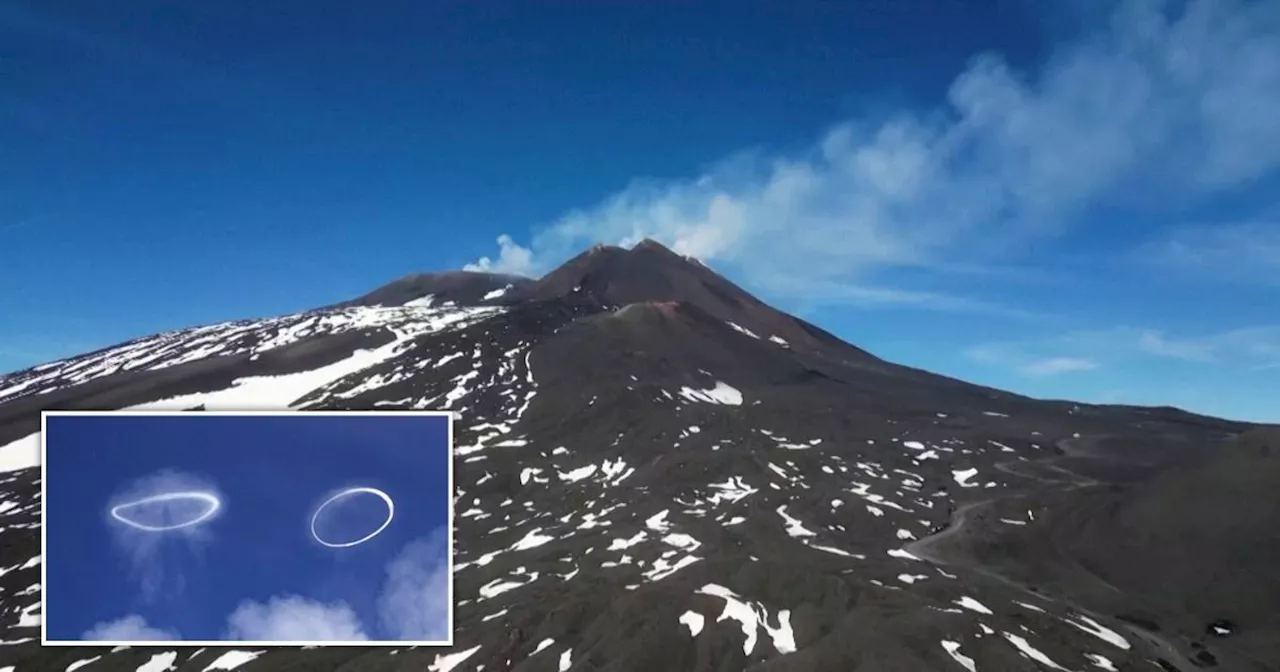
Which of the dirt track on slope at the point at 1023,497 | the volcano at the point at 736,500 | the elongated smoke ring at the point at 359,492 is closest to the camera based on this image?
the elongated smoke ring at the point at 359,492

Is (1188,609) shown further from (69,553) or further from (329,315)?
(329,315)

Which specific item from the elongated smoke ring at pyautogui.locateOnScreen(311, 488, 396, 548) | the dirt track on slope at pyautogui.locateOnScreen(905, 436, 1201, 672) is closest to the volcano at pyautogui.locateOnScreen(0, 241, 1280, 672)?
the dirt track on slope at pyautogui.locateOnScreen(905, 436, 1201, 672)

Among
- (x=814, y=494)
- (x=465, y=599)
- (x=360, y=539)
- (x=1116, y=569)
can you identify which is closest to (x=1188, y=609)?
(x=1116, y=569)

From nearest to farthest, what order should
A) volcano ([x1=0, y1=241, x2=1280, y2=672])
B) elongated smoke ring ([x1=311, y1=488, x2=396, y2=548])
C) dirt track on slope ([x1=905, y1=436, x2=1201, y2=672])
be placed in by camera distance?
elongated smoke ring ([x1=311, y1=488, x2=396, y2=548])
volcano ([x1=0, y1=241, x2=1280, y2=672])
dirt track on slope ([x1=905, y1=436, x2=1201, y2=672])

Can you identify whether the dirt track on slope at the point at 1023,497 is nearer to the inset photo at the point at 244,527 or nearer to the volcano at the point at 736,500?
the volcano at the point at 736,500

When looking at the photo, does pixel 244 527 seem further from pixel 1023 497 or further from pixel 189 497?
pixel 1023 497

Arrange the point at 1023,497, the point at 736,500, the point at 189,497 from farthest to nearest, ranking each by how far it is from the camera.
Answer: the point at 1023,497 < the point at 736,500 < the point at 189,497

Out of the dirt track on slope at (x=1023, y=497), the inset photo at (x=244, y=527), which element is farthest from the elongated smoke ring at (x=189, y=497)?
the dirt track on slope at (x=1023, y=497)

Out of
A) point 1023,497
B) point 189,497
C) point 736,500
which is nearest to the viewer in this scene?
point 189,497

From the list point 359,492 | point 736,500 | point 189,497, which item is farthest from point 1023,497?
point 189,497

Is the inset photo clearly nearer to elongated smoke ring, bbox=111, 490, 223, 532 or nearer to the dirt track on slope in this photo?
elongated smoke ring, bbox=111, 490, 223, 532
